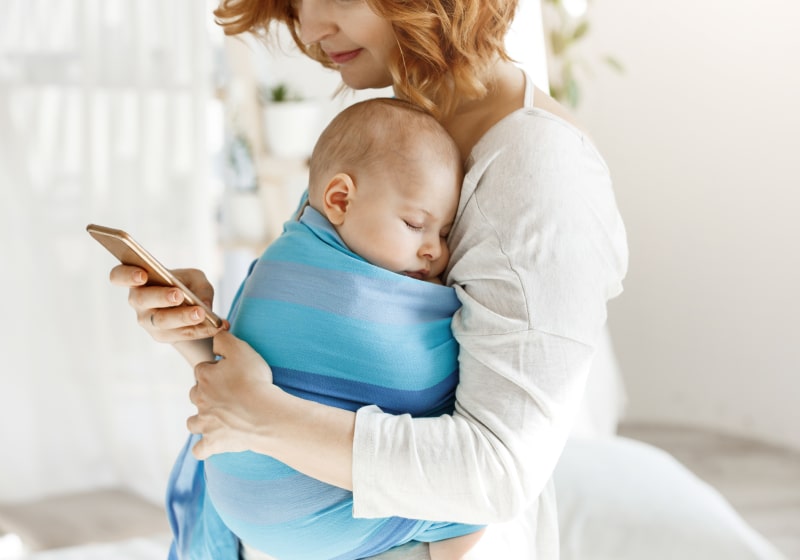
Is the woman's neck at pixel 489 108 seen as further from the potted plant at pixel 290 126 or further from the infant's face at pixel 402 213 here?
the potted plant at pixel 290 126

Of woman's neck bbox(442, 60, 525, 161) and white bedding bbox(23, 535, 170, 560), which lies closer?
woman's neck bbox(442, 60, 525, 161)

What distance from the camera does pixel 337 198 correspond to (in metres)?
1.05

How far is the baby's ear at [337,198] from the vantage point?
1.04 meters

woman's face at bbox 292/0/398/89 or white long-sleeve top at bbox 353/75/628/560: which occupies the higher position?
woman's face at bbox 292/0/398/89

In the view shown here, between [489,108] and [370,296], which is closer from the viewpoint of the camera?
[370,296]

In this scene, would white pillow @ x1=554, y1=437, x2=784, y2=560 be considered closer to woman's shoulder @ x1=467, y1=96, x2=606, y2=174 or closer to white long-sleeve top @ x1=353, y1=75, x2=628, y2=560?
white long-sleeve top @ x1=353, y1=75, x2=628, y2=560

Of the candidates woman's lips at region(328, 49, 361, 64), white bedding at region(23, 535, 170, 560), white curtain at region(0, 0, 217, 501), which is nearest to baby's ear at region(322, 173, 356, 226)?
woman's lips at region(328, 49, 361, 64)

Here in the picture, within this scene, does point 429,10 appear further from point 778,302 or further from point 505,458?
point 778,302

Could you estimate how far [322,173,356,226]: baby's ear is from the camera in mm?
1044

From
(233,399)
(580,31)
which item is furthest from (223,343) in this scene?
(580,31)

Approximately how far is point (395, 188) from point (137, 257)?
31 cm

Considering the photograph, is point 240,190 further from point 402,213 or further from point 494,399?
point 494,399

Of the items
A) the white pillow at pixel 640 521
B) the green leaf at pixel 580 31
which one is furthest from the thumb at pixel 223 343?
the green leaf at pixel 580 31

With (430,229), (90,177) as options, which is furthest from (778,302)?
(430,229)
